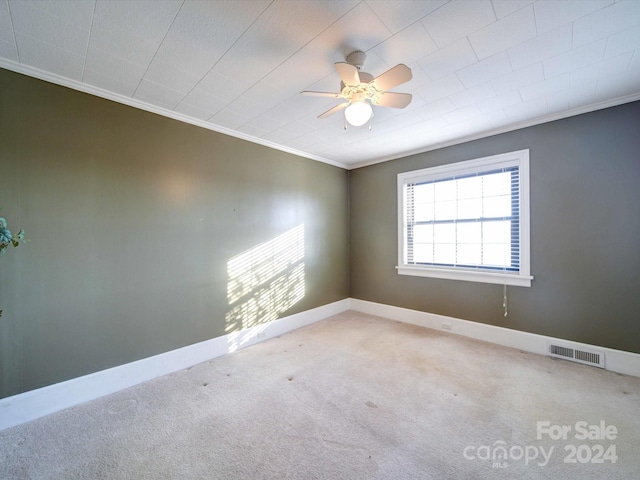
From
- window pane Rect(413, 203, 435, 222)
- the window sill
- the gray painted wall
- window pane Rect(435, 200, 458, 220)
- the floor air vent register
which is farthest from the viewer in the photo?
window pane Rect(413, 203, 435, 222)

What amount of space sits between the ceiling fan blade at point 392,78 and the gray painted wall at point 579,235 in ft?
7.40

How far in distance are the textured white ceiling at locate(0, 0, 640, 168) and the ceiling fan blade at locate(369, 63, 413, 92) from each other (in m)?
0.22

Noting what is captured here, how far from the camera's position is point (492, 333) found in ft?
10.8

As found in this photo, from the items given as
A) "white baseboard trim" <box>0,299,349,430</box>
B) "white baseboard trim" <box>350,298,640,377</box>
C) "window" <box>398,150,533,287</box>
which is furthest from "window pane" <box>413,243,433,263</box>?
"white baseboard trim" <box>0,299,349,430</box>

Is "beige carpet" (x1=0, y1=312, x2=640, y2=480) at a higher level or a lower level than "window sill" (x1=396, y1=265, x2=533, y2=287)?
lower

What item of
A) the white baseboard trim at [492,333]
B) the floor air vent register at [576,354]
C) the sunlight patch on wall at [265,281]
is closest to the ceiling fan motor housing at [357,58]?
the sunlight patch on wall at [265,281]

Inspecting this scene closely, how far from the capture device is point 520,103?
2559 mm

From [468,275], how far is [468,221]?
2.40ft

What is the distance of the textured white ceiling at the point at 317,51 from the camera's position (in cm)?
147

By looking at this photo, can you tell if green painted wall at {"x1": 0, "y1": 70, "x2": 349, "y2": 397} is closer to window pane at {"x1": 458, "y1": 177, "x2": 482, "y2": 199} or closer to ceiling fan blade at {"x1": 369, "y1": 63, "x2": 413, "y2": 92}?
ceiling fan blade at {"x1": 369, "y1": 63, "x2": 413, "y2": 92}

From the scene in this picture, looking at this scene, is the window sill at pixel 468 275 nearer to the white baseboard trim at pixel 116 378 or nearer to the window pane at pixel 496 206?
the window pane at pixel 496 206

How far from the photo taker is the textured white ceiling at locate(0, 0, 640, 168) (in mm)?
1475

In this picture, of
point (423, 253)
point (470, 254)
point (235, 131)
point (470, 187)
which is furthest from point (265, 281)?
point (470, 187)

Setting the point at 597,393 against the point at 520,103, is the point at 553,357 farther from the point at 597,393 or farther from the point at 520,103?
the point at 520,103
